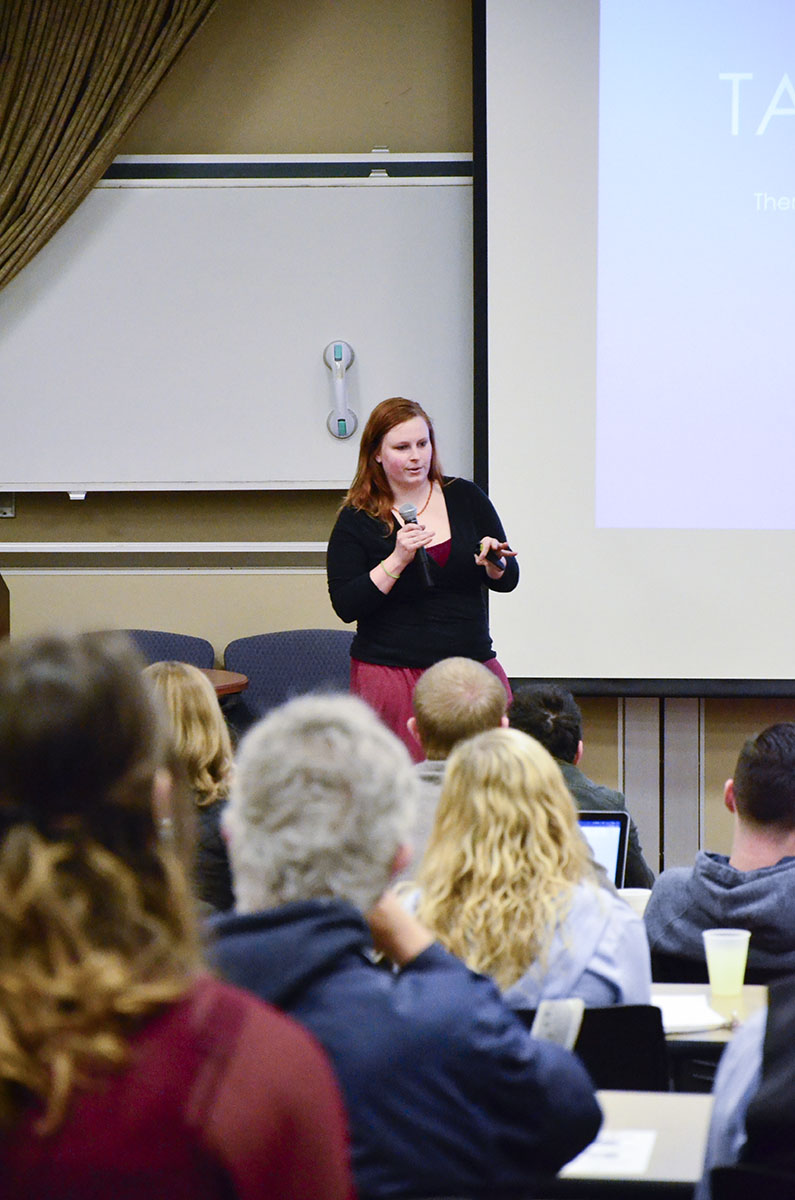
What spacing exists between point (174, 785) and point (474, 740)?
793 mm

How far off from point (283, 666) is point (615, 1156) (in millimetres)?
3612

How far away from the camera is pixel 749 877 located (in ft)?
7.34

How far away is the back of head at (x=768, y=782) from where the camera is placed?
7.43 ft

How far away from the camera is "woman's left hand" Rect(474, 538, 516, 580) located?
3391 mm

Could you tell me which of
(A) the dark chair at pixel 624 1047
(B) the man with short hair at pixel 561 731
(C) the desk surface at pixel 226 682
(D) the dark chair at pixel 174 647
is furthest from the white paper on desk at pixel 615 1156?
(D) the dark chair at pixel 174 647

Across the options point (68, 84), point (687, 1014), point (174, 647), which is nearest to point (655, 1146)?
point (687, 1014)

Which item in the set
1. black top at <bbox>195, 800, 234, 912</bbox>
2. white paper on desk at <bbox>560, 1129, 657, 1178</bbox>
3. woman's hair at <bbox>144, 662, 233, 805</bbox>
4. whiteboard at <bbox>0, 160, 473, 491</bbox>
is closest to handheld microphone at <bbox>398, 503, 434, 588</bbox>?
woman's hair at <bbox>144, 662, 233, 805</bbox>

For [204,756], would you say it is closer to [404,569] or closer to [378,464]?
[404,569]

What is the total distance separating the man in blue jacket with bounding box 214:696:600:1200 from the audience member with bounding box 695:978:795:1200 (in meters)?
→ 0.20

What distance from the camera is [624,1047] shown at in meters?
1.69

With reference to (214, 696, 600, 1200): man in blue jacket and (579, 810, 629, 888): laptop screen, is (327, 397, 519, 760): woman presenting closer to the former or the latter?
(579, 810, 629, 888): laptop screen

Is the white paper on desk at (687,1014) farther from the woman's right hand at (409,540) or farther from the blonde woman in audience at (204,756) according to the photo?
the woman's right hand at (409,540)

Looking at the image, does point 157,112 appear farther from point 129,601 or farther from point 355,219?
point 129,601

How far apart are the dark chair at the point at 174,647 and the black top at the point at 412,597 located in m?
1.55
